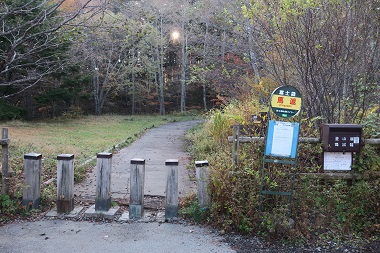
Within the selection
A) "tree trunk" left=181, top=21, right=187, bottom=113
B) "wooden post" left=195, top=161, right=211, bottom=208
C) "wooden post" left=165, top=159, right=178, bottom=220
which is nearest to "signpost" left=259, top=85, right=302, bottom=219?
"wooden post" left=195, top=161, right=211, bottom=208

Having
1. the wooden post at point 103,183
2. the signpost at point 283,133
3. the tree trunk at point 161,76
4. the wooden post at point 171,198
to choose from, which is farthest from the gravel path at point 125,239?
the tree trunk at point 161,76

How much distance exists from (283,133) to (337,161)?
1217 mm

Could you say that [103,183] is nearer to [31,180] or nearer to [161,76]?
[31,180]

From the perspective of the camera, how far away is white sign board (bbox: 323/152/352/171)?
531 cm

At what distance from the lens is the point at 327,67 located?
6.98 meters

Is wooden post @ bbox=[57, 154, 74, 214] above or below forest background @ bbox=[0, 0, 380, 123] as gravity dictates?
below

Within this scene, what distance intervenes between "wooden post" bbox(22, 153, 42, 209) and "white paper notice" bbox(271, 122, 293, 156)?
3.56 m

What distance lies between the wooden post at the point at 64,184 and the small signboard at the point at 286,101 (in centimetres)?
317

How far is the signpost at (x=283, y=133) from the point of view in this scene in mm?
4703

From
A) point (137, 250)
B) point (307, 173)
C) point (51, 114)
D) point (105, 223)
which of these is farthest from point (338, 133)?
point (51, 114)

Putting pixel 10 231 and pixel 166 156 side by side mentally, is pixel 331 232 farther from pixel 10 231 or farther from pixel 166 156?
pixel 166 156

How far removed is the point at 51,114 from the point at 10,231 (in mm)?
25735

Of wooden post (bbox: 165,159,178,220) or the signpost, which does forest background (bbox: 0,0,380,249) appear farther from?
wooden post (bbox: 165,159,178,220)

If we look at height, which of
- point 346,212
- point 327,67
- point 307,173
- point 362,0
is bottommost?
point 346,212
